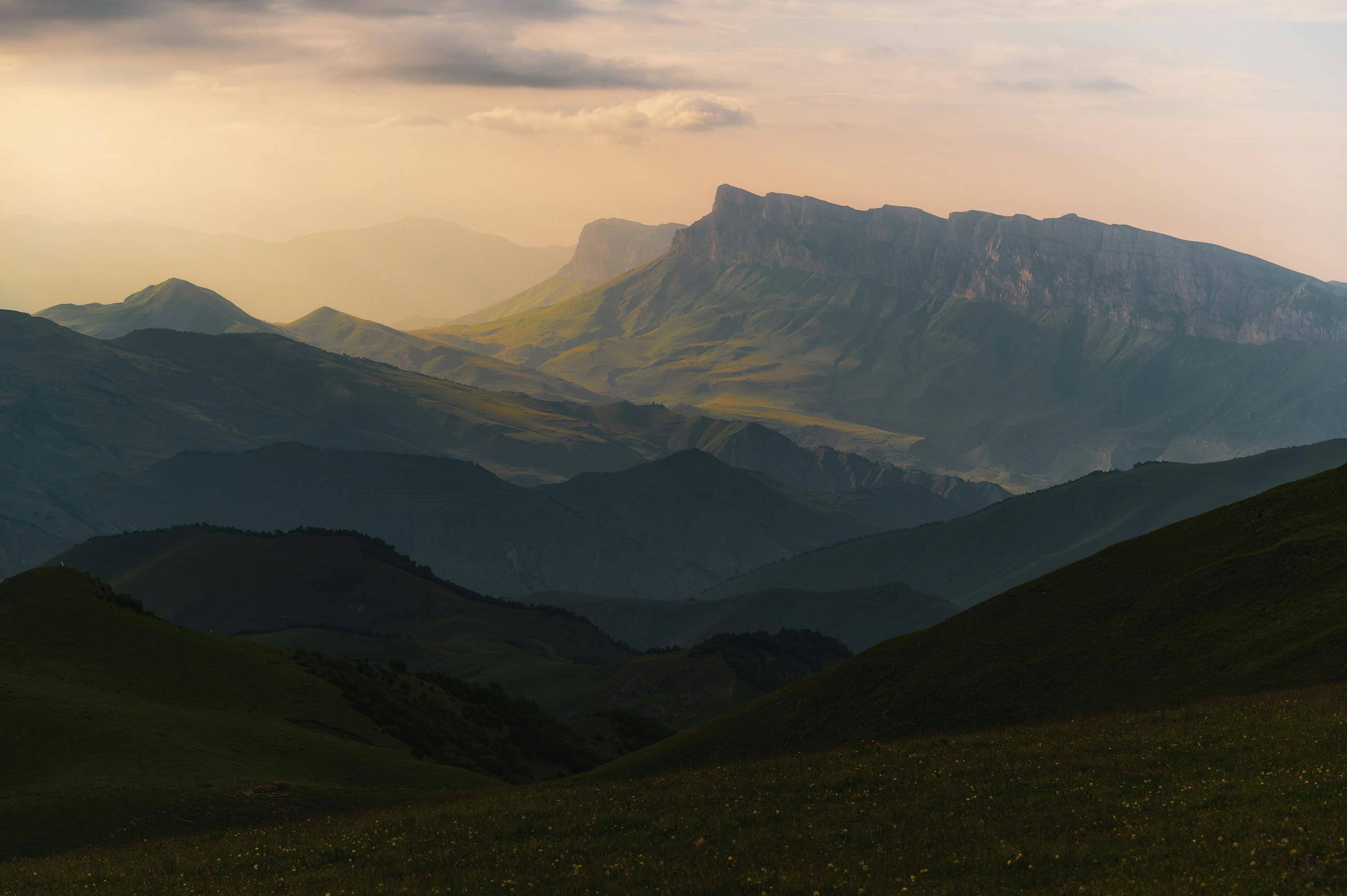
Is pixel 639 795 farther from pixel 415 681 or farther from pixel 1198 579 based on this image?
pixel 415 681

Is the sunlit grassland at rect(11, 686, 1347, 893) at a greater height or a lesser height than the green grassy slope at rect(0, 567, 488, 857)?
greater

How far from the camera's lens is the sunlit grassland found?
2961cm

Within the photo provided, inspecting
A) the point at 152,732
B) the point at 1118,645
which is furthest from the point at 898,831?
the point at 152,732

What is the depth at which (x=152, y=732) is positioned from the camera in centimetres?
6119

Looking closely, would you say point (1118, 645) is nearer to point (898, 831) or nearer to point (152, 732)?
point (898, 831)

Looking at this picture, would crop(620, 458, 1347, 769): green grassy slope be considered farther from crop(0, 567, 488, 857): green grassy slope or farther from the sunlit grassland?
crop(0, 567, 488, 857): green grassy slope

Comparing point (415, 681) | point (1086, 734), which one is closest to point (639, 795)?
point (1086, 734)

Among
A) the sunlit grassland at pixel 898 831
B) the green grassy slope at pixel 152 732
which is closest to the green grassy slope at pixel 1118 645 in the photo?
the sunlit grassland at pixel 898 831

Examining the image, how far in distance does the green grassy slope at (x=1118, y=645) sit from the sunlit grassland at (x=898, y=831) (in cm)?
752

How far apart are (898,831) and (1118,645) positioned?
30.5m

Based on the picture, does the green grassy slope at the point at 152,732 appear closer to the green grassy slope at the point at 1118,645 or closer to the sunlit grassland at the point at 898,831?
the sunlit grassland at the point at 898,831

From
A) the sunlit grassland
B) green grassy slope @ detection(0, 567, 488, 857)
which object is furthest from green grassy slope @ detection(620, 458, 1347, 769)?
green grassy slope @ detection(0, 567, 488, 857)

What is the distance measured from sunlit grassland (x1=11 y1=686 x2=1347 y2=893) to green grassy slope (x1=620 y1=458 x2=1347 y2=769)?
7521mm

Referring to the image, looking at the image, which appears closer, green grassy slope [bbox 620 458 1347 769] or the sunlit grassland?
the sunlit grassland
